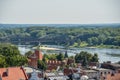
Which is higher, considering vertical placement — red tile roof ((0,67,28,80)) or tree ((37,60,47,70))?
red tile roof ((0,67,28,80))

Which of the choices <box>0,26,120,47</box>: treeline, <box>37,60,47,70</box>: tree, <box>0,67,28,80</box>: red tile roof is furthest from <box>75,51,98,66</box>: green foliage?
<box>0,26,120,47</box>: treeline

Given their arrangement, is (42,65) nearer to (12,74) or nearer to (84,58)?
(84,58)

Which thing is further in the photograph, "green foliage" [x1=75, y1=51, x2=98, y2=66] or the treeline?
the treeline

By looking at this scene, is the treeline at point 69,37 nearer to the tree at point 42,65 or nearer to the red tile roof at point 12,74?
the tree at point 42,65

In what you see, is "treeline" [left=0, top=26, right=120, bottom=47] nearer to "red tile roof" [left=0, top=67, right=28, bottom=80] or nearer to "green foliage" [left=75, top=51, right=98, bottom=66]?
"green foliage" [left=75, top=51, right=98, bottom=66]

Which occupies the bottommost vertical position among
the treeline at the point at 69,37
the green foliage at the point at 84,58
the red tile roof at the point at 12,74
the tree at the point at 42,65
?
the treeline at the point at 69,37

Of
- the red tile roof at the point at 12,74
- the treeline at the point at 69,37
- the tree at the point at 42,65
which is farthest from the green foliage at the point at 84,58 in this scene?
the treeline at the point at 69,37

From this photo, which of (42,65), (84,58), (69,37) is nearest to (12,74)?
(42,65)

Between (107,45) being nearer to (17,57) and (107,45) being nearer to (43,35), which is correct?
(43,35)

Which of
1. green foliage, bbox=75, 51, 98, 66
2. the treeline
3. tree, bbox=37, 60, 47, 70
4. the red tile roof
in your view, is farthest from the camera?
the treeline
